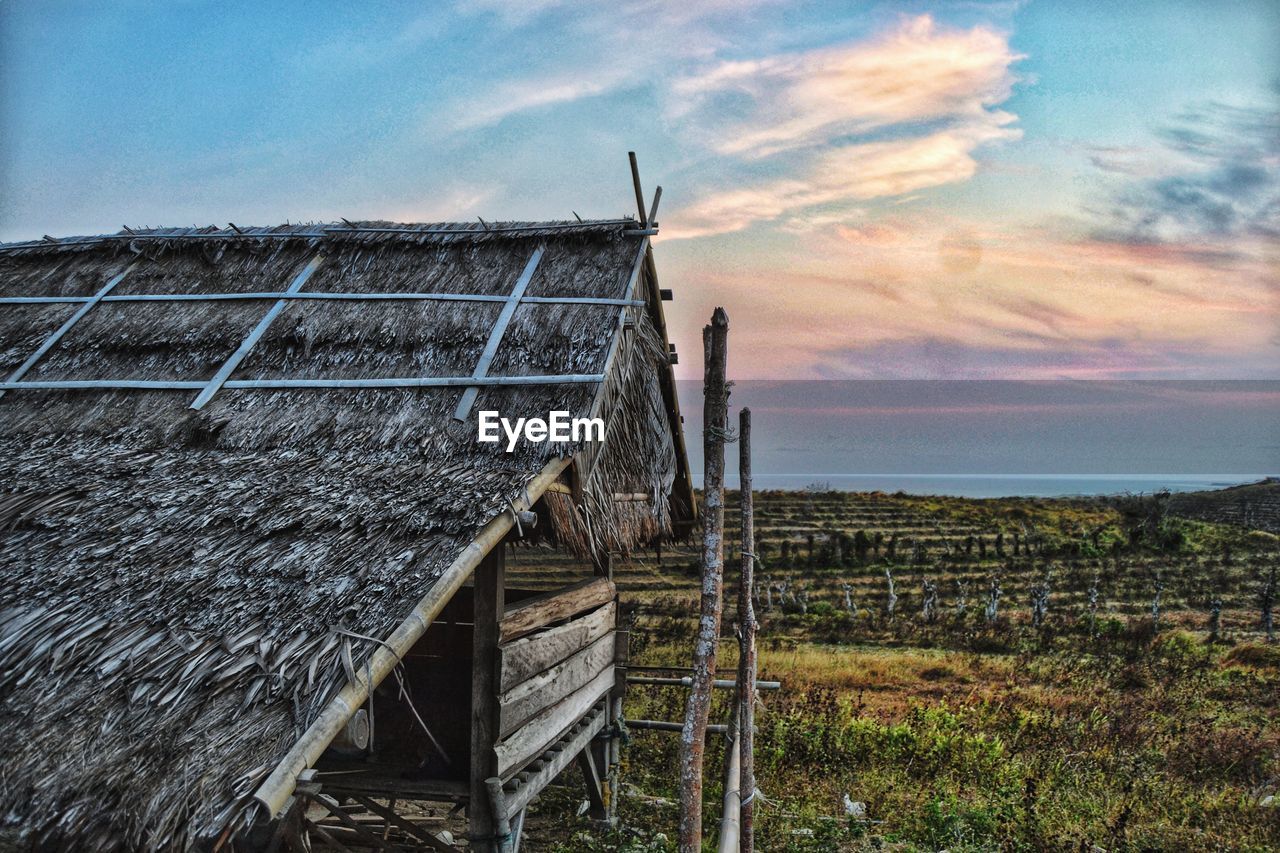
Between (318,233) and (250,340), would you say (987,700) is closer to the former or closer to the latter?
(318,233)

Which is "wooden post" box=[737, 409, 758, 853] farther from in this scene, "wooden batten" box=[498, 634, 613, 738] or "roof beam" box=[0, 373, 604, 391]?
"wooden batten" box=[498, 634, 613, 738]

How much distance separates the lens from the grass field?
9.34 metres

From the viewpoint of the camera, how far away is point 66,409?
758cm

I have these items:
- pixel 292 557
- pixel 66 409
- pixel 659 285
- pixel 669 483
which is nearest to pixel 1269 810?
pixel 669 483

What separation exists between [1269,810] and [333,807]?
909 centimetres

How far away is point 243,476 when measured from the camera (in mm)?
6195

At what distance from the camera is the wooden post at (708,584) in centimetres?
555

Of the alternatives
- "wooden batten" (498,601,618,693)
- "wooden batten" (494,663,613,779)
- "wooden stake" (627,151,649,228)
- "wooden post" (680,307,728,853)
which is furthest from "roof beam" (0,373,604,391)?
"wooden batten" (494,663,613,779)

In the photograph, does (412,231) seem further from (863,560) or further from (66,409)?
(863,560)

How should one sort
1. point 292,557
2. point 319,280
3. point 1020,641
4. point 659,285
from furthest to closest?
point 1020,641, point 659,285, point 319,280, point 292,557

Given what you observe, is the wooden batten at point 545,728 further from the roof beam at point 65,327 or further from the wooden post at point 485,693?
the roof beam at point 65,327

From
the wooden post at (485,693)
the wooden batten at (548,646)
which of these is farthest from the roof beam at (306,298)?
the wooden batten at (548,646)

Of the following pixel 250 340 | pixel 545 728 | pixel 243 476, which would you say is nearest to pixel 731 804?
pixel 545 728

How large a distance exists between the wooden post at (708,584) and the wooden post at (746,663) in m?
0.77
